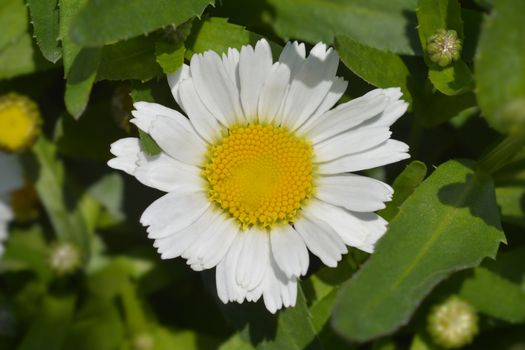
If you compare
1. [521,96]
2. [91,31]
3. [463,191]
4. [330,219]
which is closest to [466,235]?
[463,191]

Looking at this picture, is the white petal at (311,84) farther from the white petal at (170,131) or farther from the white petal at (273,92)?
the white petal at (170,131)

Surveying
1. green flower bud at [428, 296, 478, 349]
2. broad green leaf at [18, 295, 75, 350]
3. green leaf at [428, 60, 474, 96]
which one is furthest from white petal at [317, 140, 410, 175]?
Answer: broad green leaf at [18, 295, 75, 350]

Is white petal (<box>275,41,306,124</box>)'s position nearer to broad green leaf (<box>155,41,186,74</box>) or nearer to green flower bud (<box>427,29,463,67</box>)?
broad green leaf (<box>155,41,186,74</box>)

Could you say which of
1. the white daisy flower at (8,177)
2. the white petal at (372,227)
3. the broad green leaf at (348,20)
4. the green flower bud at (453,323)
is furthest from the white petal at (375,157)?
the white daisy flower at (8,177)

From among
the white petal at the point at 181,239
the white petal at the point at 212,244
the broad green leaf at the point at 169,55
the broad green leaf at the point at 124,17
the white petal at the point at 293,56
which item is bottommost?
the white petal at the point at 212,244

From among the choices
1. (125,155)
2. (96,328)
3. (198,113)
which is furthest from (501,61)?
(96,328)

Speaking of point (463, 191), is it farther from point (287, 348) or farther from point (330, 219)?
point (287, 348)
